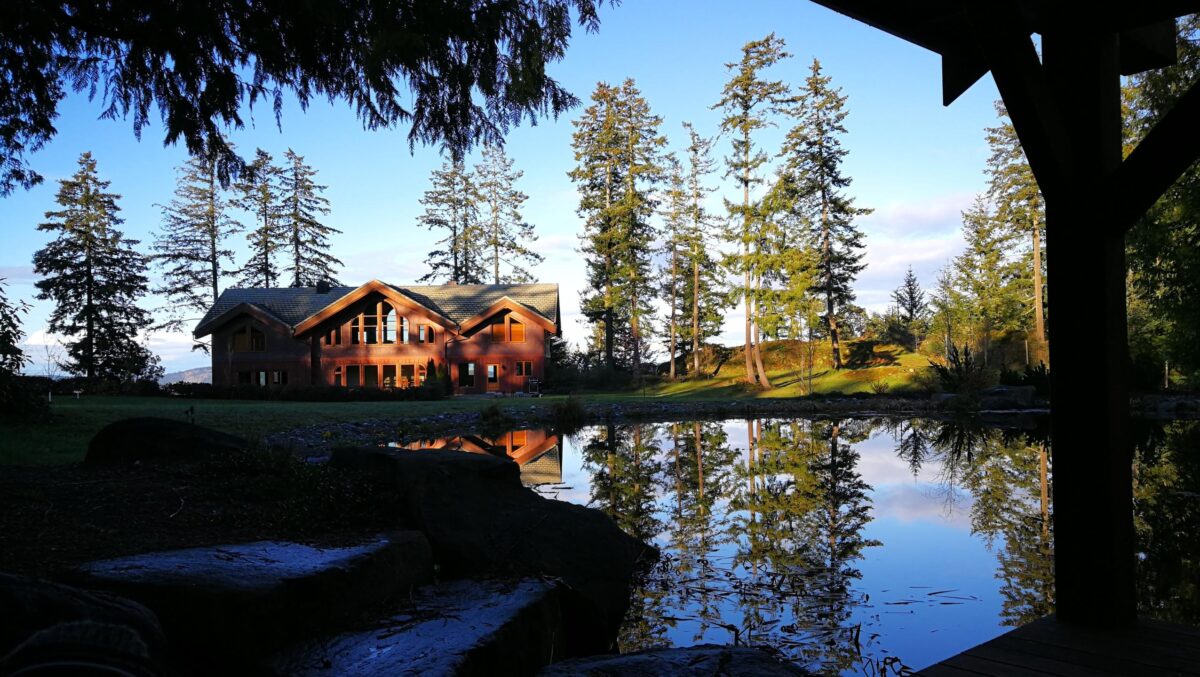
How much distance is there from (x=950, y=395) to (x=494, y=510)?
65.0ft

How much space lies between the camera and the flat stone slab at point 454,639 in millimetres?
2814

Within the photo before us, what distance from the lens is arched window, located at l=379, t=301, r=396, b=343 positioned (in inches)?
1345

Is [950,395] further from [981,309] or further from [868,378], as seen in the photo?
[981,309]

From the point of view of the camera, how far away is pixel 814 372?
3619cm

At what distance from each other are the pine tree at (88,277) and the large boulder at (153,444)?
35640 mm

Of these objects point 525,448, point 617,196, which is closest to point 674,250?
point 617,196

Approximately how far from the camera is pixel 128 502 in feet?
14.1

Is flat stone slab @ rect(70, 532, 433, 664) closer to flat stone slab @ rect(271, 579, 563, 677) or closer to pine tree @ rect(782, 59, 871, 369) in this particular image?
flat stone slab @ rect(271, 579, 563, 677)

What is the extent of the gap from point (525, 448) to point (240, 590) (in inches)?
451

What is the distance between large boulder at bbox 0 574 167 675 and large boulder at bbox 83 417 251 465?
3771 millimetres

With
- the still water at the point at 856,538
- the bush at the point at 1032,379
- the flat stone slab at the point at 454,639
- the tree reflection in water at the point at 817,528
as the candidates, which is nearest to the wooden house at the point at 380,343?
the bush at the point at 1032,379

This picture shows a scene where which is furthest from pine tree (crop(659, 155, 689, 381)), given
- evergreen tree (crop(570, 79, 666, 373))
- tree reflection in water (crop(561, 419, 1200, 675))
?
tree reflection in water (crop(561, 419, 1200, 675))

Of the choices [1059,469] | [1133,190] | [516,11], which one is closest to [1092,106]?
[1133,190]

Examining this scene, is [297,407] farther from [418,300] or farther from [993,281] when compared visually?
[993,281]
